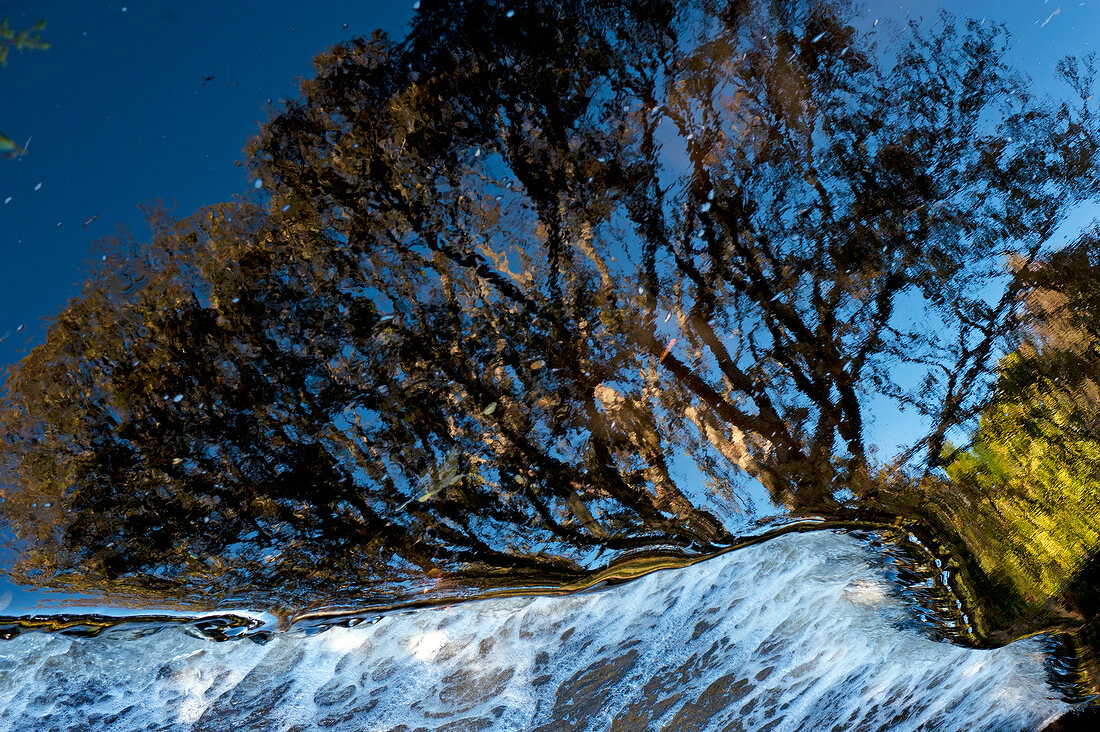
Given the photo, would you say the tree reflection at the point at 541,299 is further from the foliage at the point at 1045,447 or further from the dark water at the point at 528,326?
the foliage at the point at 1045,447

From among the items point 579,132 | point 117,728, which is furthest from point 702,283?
point 117,728

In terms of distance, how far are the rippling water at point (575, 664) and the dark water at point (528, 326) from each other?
9cm

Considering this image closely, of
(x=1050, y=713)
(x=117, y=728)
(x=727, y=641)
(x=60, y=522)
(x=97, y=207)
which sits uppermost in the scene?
(x=97, y=207)

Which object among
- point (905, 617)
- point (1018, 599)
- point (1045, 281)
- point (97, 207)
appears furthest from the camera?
point (905, 617)

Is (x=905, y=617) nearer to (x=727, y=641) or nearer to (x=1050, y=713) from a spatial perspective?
(x=727, y=641)

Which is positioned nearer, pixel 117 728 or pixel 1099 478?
pixel 1099 478

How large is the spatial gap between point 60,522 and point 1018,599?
7465mm

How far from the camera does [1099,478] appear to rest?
439cm

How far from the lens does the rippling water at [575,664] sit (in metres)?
4.95

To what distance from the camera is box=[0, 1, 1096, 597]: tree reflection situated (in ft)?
12.5

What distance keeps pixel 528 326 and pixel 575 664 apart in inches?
155

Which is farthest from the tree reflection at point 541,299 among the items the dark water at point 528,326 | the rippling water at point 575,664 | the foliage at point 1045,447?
the rippling water at point 575,664

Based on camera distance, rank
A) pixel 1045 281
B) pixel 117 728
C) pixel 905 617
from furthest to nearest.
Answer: pixel 905 617 < pixel 117 728 < pixel 1045 281

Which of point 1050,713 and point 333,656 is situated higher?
point 333,656
